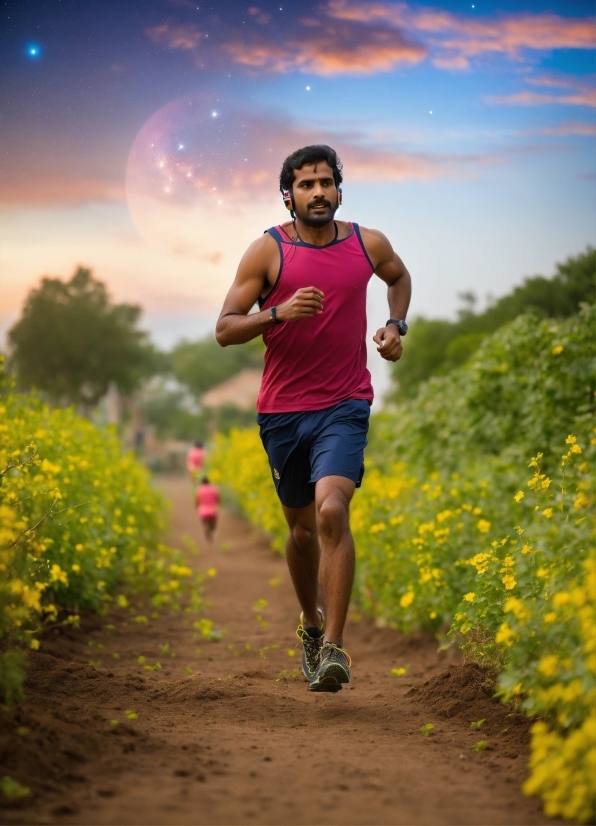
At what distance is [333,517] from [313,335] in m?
0.82

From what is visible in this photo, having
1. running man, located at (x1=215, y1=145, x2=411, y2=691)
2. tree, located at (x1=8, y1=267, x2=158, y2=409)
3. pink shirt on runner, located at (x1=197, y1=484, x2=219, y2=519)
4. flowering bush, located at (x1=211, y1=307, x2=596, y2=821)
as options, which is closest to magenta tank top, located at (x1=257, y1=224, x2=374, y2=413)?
running man, located at (x1=215, y1=145, x2=411, y2=691)

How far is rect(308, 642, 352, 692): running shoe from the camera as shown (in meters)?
3.81

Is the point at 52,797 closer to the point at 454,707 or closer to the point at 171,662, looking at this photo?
the point at 454,707

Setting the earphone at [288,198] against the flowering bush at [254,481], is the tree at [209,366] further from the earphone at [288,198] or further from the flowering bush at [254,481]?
the earphone at [288,198]

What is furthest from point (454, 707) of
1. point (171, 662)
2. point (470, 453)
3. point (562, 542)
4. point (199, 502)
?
point (199, 502)

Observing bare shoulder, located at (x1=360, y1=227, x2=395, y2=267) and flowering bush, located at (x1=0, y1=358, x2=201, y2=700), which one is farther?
bare shoulder, located at (x1=360, y1=227, x2=395, y2=267)

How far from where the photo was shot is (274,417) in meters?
4.39

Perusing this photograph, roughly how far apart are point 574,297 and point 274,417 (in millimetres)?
12303

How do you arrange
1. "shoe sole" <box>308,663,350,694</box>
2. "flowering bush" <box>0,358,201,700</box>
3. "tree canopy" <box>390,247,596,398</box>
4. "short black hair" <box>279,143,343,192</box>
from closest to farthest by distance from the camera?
"flowering bush" <box>0,358,201,700</box> < "shoe sole" <box>308,663,350,694</box> < "short black hair" <box>279,143,343,192</box> < "tree canopy" <box>390,247,596,398</box>

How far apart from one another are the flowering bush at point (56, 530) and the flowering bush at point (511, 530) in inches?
60.8

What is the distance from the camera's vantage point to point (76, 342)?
35.8 meters

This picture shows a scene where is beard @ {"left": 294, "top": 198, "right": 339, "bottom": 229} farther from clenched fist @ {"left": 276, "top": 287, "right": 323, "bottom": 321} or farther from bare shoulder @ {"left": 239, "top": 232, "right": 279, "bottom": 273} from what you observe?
clenched fist @ {"left": 276, "top": 287, "right": 323, "bottom": 321}

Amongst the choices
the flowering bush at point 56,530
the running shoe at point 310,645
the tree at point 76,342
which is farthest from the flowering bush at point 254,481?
the tree at point 76,342

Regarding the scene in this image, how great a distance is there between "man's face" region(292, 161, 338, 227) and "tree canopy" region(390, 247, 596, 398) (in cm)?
765
